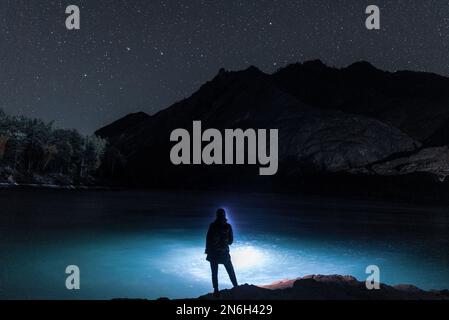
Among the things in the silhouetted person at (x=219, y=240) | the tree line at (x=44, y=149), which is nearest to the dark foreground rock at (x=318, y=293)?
the silhouetted person at (x=219, y=240)

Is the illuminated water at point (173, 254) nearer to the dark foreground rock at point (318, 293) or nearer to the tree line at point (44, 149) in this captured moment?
the dark foreground rock at point (318, 293)

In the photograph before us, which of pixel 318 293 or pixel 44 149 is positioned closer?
pixel 318 293

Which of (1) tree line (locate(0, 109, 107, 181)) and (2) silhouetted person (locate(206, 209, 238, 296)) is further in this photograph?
(1) tree line (locate(0, 109, 107, 181))

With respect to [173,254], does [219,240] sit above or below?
above

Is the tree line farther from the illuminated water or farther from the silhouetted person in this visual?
the silhouetted person

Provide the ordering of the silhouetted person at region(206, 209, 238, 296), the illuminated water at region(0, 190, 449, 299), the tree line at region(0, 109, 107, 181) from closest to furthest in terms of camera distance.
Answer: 1. the silhouetted person at region(206, 209, 238, 296)
2. the illuminated water at region(0, 190, 449, 299)
3. the tree line at region(0, 109, 107, 181)

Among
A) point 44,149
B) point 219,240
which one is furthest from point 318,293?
point 44,149

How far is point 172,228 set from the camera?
48781 mm

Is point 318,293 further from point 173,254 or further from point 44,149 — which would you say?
point 44,149

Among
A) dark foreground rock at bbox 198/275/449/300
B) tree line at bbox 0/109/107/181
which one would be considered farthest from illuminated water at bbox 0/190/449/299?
tree line at bbox 0/109/107/181

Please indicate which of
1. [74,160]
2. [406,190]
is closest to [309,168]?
[406,190]

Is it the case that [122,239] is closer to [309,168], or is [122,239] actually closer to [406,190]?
[406,190]

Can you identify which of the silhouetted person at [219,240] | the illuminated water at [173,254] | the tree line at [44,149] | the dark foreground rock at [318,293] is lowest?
the illuminated water at [173,254]

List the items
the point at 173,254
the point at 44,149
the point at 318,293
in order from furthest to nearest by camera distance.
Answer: the point at 44,149 → the point at 173,254 → the point at 318,293
